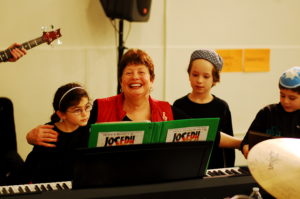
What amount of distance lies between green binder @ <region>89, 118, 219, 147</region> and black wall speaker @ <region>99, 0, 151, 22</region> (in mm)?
2096

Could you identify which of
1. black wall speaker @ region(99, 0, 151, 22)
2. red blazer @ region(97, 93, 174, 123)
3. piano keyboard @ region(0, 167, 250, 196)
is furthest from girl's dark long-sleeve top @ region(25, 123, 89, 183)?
black wall speaker @ region(99, 0, 151, 22)

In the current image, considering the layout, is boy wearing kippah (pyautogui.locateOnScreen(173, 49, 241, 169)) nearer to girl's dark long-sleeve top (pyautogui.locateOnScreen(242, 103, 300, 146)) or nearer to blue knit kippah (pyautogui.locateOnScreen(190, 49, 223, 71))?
blue knit kippah (pyautogui.locateOnScreen(190, 49, 223, 71))

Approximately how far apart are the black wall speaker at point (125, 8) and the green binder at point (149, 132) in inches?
82.5

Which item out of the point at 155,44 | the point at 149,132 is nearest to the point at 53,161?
the point at 149,132

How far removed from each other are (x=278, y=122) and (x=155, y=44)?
190 cm

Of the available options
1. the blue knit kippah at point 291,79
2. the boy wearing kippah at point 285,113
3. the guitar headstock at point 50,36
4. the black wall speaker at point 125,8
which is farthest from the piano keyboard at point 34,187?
the black wall speaker at point 125,8

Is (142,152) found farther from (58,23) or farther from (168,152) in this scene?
(58,23)

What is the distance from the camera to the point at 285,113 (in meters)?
2.28

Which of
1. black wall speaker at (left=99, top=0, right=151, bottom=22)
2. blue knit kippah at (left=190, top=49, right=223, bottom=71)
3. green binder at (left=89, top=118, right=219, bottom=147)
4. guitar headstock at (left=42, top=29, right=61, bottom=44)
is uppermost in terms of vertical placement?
black wall speaker at (left=99, top=0, right=151, bottom=22)

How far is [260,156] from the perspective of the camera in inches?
39.2

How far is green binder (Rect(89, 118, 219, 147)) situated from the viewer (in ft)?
4.58

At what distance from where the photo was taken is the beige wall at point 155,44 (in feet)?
11.8

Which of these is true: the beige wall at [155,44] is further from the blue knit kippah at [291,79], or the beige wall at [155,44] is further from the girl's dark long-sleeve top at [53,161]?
the blue knit kippah at [291,79]

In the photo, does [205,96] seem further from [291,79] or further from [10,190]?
[10,190]
